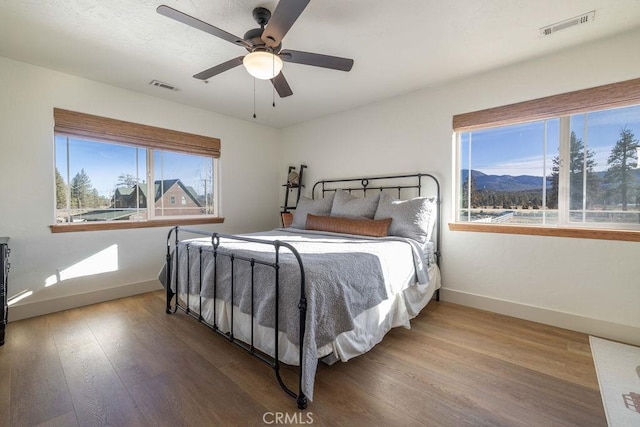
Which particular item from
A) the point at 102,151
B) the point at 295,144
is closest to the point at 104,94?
the point at 102,151

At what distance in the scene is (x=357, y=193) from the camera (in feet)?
12.4

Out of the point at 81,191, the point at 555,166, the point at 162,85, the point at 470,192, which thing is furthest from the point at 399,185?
the point at 81,191

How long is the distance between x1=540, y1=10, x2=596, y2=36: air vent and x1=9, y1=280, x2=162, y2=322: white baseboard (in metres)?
4.43

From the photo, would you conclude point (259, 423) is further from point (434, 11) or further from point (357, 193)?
point (357, 193)

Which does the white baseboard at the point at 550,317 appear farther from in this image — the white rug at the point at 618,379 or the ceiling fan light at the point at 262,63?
the ceiling fan light at the point at 262,63

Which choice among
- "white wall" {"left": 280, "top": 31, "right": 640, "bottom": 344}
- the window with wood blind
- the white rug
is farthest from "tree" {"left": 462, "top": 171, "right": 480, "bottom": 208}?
the white rug

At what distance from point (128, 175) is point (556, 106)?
14.4 ft

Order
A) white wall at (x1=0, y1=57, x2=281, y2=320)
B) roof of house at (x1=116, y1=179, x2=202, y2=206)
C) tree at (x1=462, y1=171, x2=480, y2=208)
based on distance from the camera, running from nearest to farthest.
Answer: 1. white wall at (x1=0, y1=57, x2=281, y2=320)
2. tree at (x1=462, y1=171, x2=480, y2=208)
3. roof of house at (x1=116, y1=179, x2=202, y2=206)

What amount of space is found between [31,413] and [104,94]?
2867mm

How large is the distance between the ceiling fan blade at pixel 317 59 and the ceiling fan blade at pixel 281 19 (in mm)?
104

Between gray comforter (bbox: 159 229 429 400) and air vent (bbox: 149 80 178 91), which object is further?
air vent (bbox: 149 80 178 91)

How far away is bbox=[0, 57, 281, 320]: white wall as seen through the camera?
8.24ft

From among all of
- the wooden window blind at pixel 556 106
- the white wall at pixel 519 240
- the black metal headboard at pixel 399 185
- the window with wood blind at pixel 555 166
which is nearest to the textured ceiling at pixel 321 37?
the white wall at pixel 519 240

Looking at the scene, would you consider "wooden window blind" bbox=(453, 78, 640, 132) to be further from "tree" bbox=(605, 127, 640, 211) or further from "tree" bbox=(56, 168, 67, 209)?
"tree" bbox=(56, 168, 67, 209)
